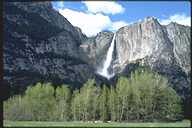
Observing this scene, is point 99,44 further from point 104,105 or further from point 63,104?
point 104,105

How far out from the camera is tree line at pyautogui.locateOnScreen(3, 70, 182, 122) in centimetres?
7181

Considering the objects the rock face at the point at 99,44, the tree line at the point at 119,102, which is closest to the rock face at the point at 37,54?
the tree line at the point at 119,102

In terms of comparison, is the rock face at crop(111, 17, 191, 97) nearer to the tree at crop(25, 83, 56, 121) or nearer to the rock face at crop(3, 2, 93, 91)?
the tree at crop(25, 83, 56, 121)

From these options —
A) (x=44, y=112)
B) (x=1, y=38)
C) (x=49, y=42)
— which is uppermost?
(x=49, y=42)

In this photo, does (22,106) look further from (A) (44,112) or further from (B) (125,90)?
(B) (125,90)

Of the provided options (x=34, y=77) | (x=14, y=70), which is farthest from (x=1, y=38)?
(x=14, y=70)

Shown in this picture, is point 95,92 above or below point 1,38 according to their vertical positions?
below

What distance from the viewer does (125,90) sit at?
76438mm

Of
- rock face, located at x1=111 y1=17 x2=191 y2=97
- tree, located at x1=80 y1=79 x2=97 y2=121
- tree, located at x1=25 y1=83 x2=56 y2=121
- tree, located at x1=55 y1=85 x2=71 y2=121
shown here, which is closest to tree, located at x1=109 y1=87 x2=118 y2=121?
tree, located at x1=80 y1=79 x2=97 y2=121

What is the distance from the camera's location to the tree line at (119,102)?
236 feet

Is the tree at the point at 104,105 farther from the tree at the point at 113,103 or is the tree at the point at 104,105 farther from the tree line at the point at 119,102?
the tree at the point at 113,103

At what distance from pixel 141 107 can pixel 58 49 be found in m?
111

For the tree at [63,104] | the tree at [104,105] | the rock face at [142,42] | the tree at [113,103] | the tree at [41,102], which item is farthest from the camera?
the tree at [104,105]

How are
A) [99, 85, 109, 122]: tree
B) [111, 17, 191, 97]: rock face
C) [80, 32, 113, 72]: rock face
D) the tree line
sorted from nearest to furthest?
[80, 32, 113, 72]: rock face, [111, 17, 191, 97]: rock face, the tree line, [99, 85, 109, 122]: tree
